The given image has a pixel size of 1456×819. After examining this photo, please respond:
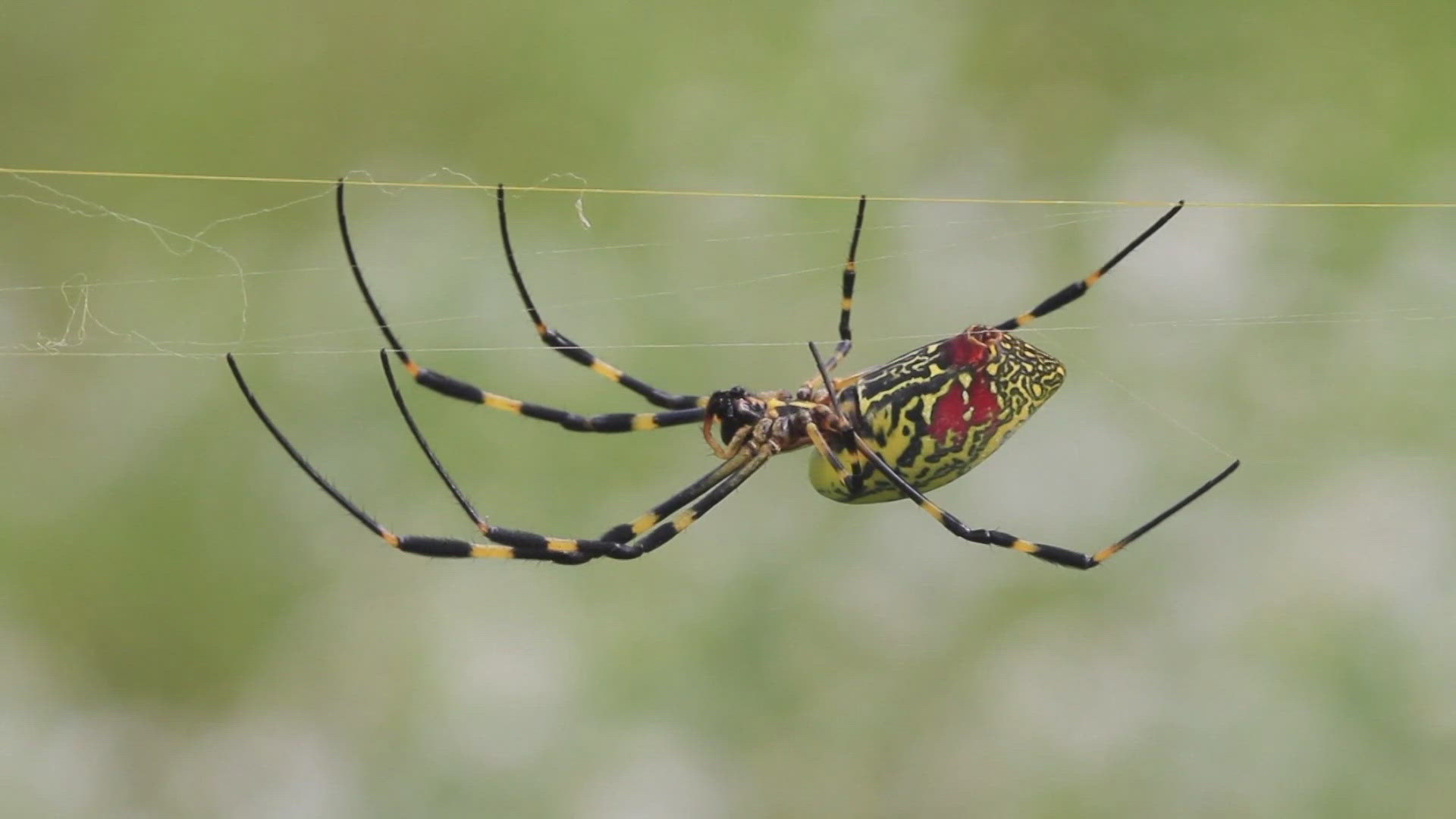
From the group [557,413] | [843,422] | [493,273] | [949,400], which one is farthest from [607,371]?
[493,273]

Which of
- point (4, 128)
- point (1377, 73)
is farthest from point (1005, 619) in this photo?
point (4, 128)

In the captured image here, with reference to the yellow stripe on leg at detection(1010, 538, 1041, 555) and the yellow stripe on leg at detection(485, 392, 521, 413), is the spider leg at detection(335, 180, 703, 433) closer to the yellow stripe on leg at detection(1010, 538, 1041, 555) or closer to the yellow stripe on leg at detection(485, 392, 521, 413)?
the yellow stripe on leg at detection(485, 392, 521, 413)

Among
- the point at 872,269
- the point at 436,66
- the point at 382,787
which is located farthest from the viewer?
the point at 436,66

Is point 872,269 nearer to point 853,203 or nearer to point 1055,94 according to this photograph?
point 853,203

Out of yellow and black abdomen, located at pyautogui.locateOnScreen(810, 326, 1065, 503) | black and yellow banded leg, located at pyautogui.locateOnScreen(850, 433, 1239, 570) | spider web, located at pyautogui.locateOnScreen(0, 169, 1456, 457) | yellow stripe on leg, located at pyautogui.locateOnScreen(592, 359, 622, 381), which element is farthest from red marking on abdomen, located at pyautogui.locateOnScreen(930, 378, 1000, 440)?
spider web, located at pyautogui.locateOnScreen(0, 169, 1456, 457)

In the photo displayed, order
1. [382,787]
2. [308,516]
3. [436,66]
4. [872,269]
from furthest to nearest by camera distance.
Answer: [436,66] < [872,269] < [308,516] < [382,787]

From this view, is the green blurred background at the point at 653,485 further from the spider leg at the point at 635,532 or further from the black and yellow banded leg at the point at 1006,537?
the black and yellow banded leg at the point at 1006,537
